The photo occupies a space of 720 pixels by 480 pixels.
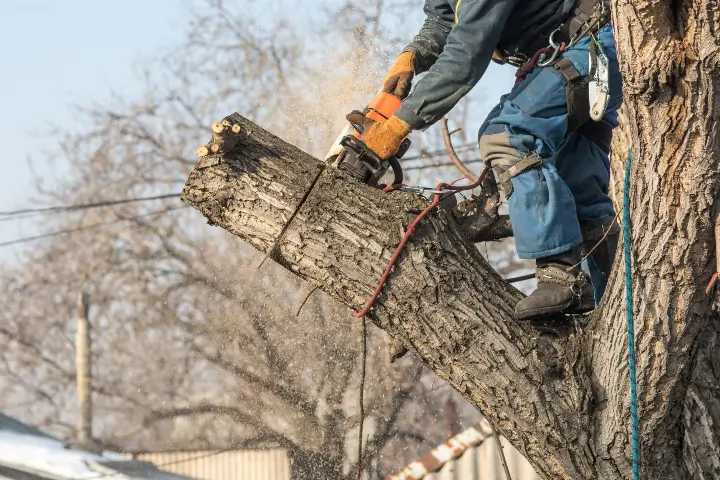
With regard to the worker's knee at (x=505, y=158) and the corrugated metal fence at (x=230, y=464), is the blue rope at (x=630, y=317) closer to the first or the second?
the worker's knee at (x=505, y=158)

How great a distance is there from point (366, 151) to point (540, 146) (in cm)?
52

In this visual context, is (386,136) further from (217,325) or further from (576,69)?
(217,325)

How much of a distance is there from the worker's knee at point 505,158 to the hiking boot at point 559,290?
0.25 m

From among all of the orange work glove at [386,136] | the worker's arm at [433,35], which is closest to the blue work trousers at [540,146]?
the orange work glove at [386,136]

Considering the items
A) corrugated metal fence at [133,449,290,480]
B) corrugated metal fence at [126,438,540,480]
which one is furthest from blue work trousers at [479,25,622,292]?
corrugated metal fence at [133,449,290,480]

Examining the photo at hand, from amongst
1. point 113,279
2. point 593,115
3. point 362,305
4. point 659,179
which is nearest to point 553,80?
point 593,115

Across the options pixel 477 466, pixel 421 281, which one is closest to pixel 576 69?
pixel 421 281

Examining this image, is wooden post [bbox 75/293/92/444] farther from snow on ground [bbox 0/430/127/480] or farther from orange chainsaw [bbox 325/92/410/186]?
orange chainsaw [bbox 325/92/410/186]

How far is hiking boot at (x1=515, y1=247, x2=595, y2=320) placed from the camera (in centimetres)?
240

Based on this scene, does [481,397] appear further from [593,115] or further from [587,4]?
[587,4]

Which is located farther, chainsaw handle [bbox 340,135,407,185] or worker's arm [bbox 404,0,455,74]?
worker's arm [bbox 404,0,455,74]

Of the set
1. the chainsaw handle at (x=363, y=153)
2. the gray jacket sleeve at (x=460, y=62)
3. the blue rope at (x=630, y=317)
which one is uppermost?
the gray jacket sleeve at (x=460, y=62)

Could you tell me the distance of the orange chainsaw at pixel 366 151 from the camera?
2.66m

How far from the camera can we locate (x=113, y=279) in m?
14.4
